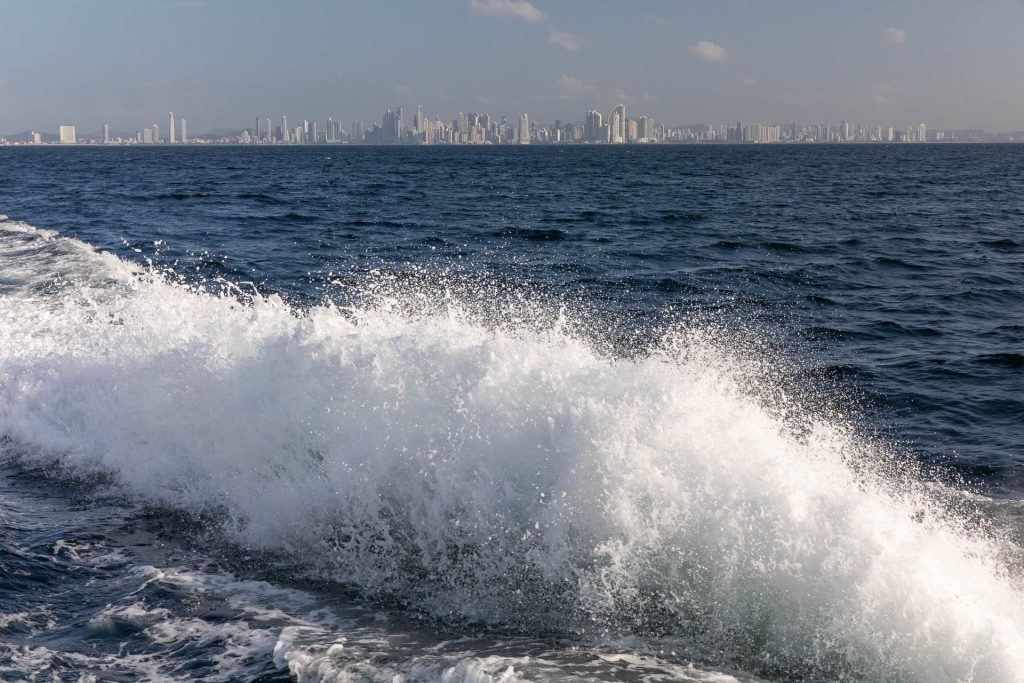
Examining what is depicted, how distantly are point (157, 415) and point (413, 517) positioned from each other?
3.40m

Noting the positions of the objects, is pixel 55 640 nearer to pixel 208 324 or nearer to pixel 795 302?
pixel 208 324

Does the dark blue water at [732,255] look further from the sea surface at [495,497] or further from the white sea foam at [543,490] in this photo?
the white sea foam at [543,490]

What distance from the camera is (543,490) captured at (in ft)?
21.1

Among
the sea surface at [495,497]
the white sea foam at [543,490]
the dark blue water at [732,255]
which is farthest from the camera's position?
the dark blue water at [732,255]

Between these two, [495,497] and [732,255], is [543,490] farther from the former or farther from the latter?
[732,255]

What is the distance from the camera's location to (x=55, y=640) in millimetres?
5340

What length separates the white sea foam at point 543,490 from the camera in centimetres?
551

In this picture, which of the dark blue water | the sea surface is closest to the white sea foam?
the sea surface


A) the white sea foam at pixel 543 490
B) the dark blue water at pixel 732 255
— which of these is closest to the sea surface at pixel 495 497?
the white sea foam at pixel 543 490

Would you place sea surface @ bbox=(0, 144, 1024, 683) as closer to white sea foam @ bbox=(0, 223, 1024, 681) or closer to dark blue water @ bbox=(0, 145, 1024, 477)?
white sea foam @ bbox=(0, 223, 1024, 681)

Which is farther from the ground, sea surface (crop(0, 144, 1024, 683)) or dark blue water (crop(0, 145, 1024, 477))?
dark blue water (crop(0, 145, 1024, 477))

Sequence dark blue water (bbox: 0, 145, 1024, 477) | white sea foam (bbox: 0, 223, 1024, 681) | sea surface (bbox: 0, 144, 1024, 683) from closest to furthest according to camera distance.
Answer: sea surface (bbox: 0, 144, 1024, 683) → white sea foam (bbox: 0, 223, 1024, 681) → dark blue water (bbox: 0, 145, 1024, 477)

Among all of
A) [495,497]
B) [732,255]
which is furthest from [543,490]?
[732,255]

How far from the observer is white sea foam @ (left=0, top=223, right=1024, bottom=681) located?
5.51m
